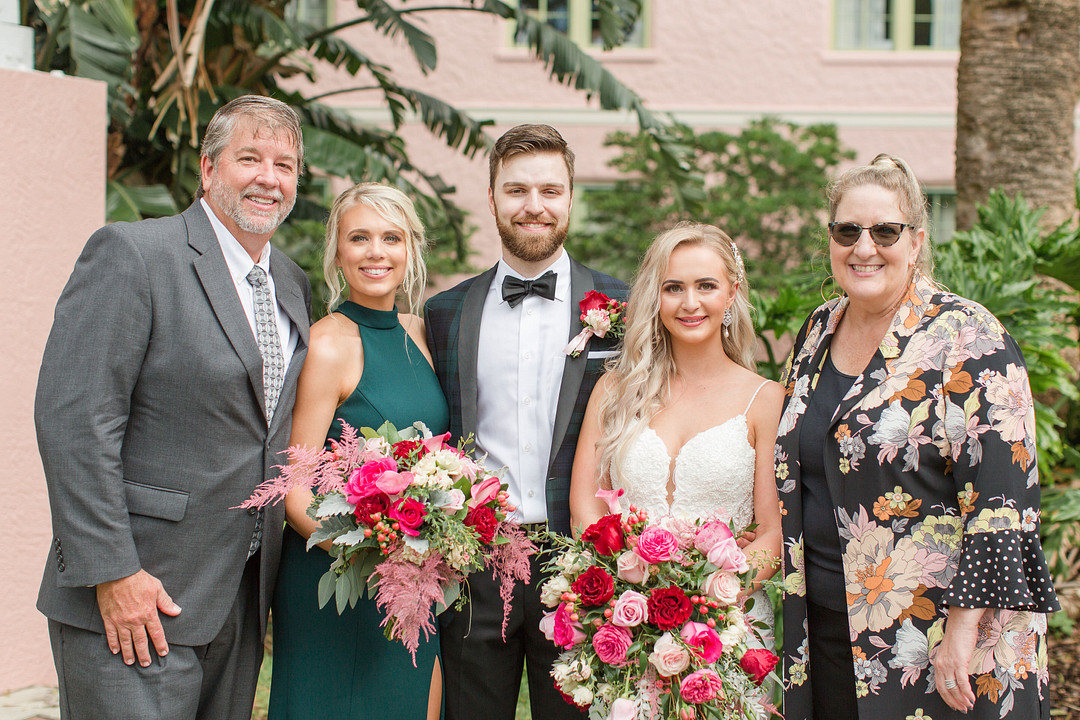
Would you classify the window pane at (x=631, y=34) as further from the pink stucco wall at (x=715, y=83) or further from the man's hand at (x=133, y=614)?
the man's hand at (x=133, y=614)

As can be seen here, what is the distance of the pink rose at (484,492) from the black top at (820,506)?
1.02m

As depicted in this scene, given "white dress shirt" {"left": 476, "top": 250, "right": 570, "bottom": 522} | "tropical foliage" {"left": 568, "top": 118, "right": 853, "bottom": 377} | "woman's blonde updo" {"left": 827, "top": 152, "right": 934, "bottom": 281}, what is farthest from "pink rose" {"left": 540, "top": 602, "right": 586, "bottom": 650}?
"tropical foliage" {"left": 568, "top": 118, "right": 853, "bottom": 377}

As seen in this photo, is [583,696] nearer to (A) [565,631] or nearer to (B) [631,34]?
(A) [565,631]

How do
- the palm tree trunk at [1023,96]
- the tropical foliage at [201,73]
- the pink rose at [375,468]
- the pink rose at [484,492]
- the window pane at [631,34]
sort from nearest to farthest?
the pink rose at [375,468] → the pink rose at [484,492] → the tropical foliage at [201,73] → the palm tree trunk at [1023,96] → the window pane at [631,34]

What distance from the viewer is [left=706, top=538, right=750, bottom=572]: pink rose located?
8.64 feet

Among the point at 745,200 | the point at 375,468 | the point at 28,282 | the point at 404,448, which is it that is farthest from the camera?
the point at 745,200

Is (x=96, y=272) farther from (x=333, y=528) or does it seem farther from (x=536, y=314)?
(x=536, y=314)

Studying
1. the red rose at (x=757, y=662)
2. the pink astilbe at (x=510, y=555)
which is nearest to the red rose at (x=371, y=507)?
the pink astilbe at (x=510, y=555)

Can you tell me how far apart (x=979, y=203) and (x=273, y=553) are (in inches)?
213

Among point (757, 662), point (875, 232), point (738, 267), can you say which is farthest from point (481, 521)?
point (875, 232)

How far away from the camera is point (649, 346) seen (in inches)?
136

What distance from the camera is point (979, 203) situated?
627 centimetres

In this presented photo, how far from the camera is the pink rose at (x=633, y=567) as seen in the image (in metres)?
2.66

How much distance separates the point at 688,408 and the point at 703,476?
11.9 inches
